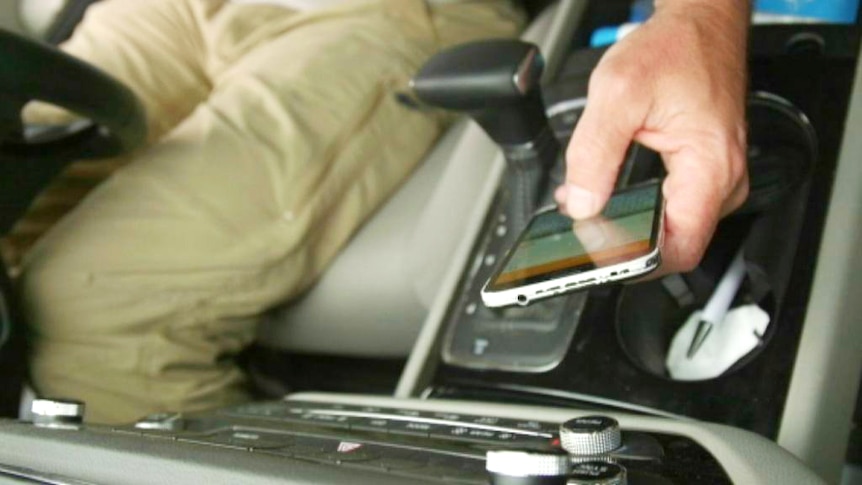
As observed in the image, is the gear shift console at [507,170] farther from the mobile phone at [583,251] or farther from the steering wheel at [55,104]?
the steering wheel at [55,104]

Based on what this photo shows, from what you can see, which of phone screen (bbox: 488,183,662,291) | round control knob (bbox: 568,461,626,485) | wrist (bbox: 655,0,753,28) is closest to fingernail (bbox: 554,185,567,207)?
phone screen (bbox: 488,183,662,291)

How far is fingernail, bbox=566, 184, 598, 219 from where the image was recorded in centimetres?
58

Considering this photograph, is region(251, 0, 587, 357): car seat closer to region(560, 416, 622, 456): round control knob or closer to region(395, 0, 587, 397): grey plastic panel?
region(395, 0, 587, 397): grey plastic panel

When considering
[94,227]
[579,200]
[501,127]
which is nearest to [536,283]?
[579,200]

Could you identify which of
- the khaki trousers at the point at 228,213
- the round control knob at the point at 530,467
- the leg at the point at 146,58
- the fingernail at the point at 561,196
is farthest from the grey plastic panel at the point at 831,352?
the leg at the point at 146,58

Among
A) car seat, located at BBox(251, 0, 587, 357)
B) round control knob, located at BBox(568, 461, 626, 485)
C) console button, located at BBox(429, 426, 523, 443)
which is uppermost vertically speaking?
round control knob, located at BBox(568, 461, 626, 485)

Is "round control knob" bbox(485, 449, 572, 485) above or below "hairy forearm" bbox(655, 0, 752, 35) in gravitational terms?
above

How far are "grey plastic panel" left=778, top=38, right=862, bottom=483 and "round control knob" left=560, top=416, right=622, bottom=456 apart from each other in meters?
0.16

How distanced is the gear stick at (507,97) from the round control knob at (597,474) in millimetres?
309

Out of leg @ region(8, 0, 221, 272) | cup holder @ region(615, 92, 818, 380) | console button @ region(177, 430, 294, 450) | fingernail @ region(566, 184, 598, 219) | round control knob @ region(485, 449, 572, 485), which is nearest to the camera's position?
round control knob @ region(485, 449, 572, 485)

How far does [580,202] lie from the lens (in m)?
0.58

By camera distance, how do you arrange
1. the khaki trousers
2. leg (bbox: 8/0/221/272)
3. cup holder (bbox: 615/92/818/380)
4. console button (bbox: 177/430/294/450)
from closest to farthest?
console button (bbox: 177/430/294/450)
cup holder (bbox: 615/92/818/380)
the khaki trousers
leg (bbox: 8/0/221/272)

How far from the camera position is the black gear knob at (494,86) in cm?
65

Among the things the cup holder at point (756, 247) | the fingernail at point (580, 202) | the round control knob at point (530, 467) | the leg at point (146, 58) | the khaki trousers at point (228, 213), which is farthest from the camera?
the leg at point (146, 58)
